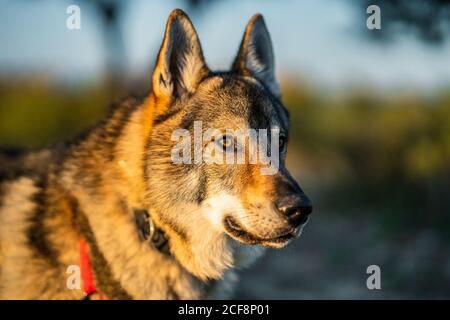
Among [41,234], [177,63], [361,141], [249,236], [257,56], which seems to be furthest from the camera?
[361,141]

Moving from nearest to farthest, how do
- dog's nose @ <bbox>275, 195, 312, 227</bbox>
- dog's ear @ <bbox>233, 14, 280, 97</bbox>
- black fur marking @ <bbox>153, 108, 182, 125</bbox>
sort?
1. dog's nose @ <bbox>275, 195, 312, 227</bbox>
2. black fur marking @ <bbox>153, 108, 182, 125</bbox>
3. dog's ear @ <bbox>233, 14, 280, 97</bbox>

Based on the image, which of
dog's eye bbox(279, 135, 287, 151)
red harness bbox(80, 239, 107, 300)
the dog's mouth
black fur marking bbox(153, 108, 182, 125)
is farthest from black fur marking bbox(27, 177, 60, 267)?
dog's eye bbox(279, 135, 287, 151)

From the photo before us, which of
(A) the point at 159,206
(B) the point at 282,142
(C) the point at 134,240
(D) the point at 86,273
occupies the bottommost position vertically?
(D) the point at 86,273

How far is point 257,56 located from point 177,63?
69 centimetres

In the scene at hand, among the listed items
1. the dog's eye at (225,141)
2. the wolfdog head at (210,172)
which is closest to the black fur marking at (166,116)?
the wolfdog head at (210,172)

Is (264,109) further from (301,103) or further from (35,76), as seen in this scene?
(35,76)

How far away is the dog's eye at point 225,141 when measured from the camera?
3678 mm

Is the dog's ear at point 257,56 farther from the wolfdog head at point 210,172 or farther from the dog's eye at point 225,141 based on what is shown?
the dog's eye at point 225,141

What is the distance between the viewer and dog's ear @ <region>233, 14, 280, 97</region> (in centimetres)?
418

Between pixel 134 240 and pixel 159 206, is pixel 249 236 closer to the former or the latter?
pixel 159 206

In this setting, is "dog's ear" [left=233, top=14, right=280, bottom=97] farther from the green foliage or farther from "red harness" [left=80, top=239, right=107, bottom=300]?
"red harness" [left=80, top=239, right=107, bottom=300]

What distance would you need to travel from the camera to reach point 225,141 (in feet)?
12.1

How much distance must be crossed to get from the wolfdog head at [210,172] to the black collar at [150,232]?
0.05 metres

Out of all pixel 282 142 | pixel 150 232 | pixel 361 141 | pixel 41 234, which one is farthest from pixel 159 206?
pixel 361 141
